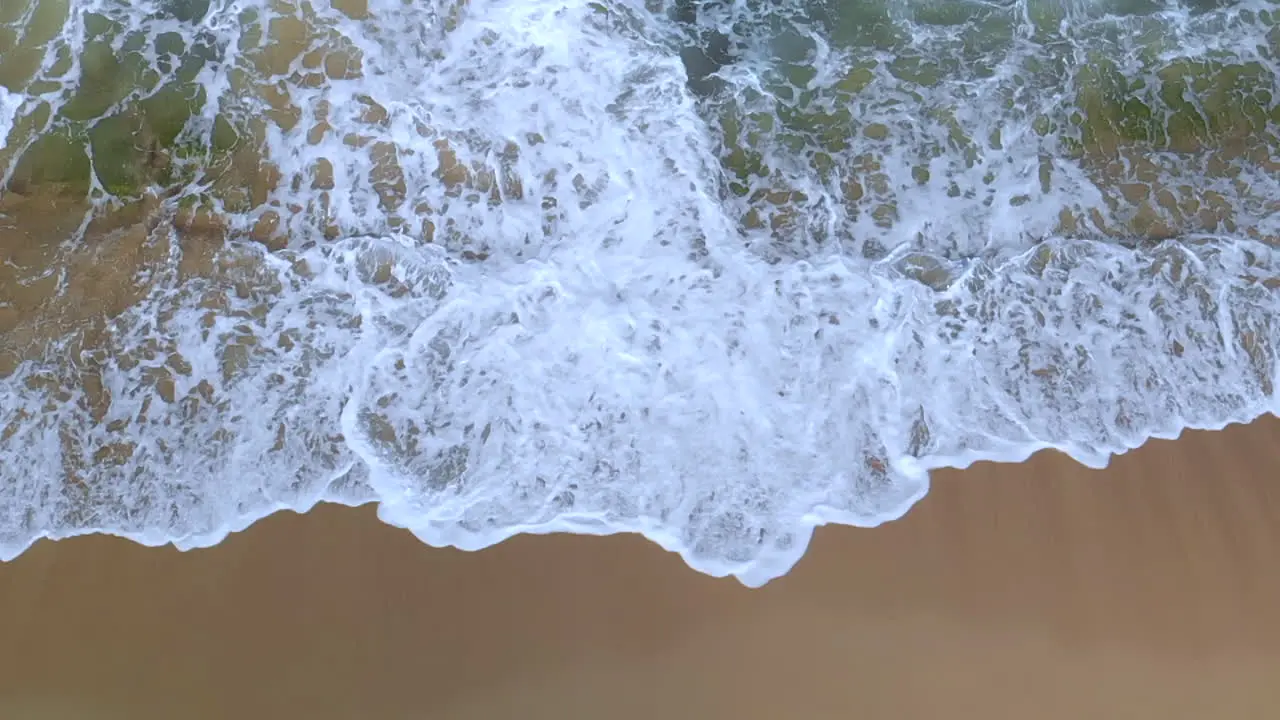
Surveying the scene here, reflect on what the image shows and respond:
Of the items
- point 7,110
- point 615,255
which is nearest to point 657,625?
Answer: point 615,255

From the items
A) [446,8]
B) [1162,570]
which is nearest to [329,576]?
[446,8]

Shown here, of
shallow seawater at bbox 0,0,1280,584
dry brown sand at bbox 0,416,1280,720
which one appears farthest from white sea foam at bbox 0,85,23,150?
dry brown sand at bbox 0,416,1280,720

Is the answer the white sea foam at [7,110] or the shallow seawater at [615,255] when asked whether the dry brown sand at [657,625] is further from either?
the white sea foam at [7,110]

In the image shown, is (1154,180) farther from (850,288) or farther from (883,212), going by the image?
(850,288)

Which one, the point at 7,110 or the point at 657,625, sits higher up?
the point at 7,110

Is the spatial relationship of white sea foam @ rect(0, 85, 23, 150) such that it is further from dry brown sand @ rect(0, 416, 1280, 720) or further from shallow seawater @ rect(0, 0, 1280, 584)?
dry brown sand @ rect(0, 416, 1280, 720)

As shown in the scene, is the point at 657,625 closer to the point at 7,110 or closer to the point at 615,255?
the point at 615,255

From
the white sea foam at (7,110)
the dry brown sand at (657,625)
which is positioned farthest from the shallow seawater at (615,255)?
the dry brown sand at (657,625)
